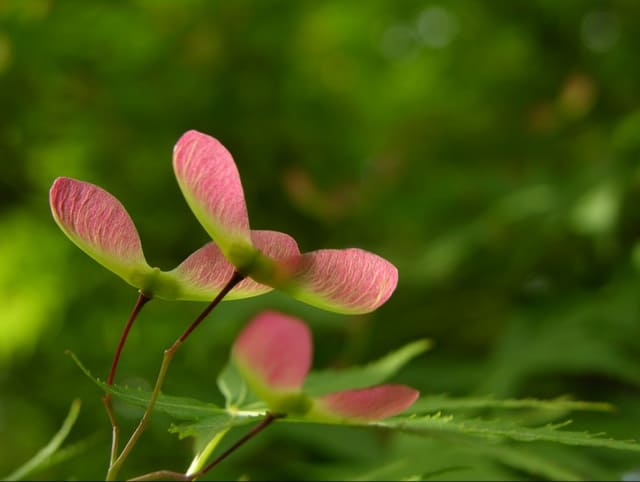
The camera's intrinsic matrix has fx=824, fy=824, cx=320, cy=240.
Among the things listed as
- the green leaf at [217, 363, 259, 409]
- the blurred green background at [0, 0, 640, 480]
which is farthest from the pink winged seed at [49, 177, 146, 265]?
the blurred green background at [0, 0, 640, 480]

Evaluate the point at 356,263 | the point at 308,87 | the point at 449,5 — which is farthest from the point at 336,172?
the point at 356,263

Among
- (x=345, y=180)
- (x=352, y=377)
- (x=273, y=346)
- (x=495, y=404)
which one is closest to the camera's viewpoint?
(x=273, y=346)

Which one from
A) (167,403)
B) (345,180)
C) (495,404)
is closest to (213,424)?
(167,403)

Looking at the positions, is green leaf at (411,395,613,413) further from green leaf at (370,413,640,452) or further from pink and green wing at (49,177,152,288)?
pink and green wing at (49,177,152,288)

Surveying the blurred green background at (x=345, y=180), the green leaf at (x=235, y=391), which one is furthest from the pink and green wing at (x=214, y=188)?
the blurred green background at (x=345, y=180)

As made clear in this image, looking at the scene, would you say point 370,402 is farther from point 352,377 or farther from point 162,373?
point 352,377

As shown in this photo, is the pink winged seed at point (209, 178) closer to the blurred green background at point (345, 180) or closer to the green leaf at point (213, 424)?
the green leaf at point (213, 424)
